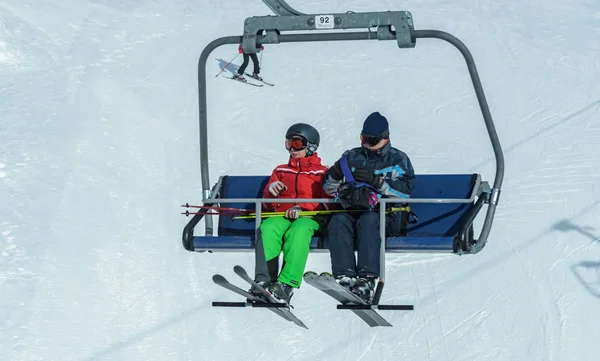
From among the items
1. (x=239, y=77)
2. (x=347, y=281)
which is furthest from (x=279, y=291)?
(x=239, y=77)

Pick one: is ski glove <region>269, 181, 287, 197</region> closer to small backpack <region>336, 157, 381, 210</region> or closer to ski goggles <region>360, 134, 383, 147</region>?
small backpack <region>336, 157, 381, 210</region>

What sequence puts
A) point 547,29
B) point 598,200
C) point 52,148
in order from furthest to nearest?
point 547,29 → point 52,148 → point 598,200

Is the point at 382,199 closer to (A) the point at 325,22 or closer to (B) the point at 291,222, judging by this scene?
(B) the point at 291,222

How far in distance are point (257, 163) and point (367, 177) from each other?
291 inches

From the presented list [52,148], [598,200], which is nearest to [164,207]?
[52,148]

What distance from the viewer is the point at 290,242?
8.80 m

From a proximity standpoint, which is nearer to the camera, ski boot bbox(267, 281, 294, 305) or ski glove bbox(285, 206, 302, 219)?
ski boot bbox(267, 281, 294, 305)

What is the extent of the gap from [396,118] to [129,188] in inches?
142

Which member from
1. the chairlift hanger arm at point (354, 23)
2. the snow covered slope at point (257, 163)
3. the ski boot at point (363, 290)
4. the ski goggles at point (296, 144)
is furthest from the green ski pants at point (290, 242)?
the snow covered slope at point (257, 163)

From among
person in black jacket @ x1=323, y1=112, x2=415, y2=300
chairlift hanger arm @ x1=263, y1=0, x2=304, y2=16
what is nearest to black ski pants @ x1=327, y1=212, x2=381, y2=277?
person in black jacket @ x1=323, y1=112, x2=415, y2=300

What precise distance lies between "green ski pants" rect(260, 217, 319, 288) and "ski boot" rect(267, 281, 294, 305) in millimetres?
38

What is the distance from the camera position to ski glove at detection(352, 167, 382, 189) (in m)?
8.75

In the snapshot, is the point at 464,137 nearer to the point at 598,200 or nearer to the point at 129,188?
the point at 598,200

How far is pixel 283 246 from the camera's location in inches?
351
